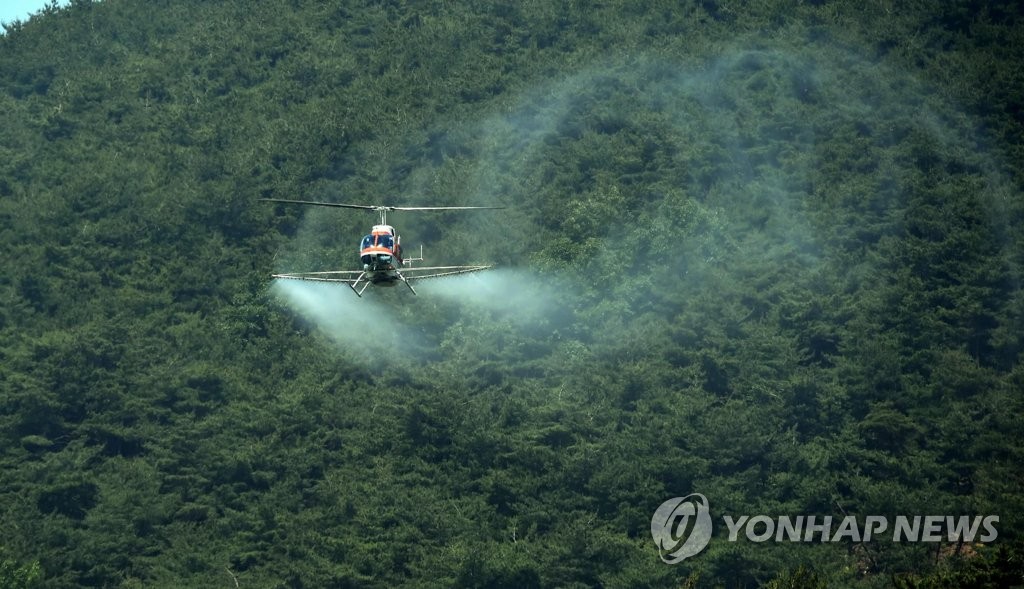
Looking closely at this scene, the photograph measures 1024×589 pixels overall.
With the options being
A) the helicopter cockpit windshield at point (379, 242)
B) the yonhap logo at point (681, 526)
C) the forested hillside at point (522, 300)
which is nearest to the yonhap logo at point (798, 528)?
the yonhap logo at point (681, 526)

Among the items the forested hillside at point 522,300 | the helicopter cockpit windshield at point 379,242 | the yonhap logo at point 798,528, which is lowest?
the helicopter cockpit windshield at point 379,242

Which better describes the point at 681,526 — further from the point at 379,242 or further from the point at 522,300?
the point at 379,242

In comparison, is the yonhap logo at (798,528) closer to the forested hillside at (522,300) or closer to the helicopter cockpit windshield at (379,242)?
the forested hillside at (522,300)

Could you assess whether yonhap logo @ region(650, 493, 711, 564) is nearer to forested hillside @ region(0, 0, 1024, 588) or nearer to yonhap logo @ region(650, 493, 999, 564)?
yonhap logo @ region(650, 493, 999, 564)

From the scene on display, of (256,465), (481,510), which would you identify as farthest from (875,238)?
(256,465)

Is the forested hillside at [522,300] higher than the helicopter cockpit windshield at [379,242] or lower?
higher

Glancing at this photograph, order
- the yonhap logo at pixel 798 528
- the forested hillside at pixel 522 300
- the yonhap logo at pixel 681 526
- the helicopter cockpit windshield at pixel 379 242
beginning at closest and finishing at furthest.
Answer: the helicopter cockpit windshield at pixel 379 242 → the yonhap logo at pixel 798 528 → the yonhap logo at pixel 681 526 → the forested hillside at pixel 522 300
